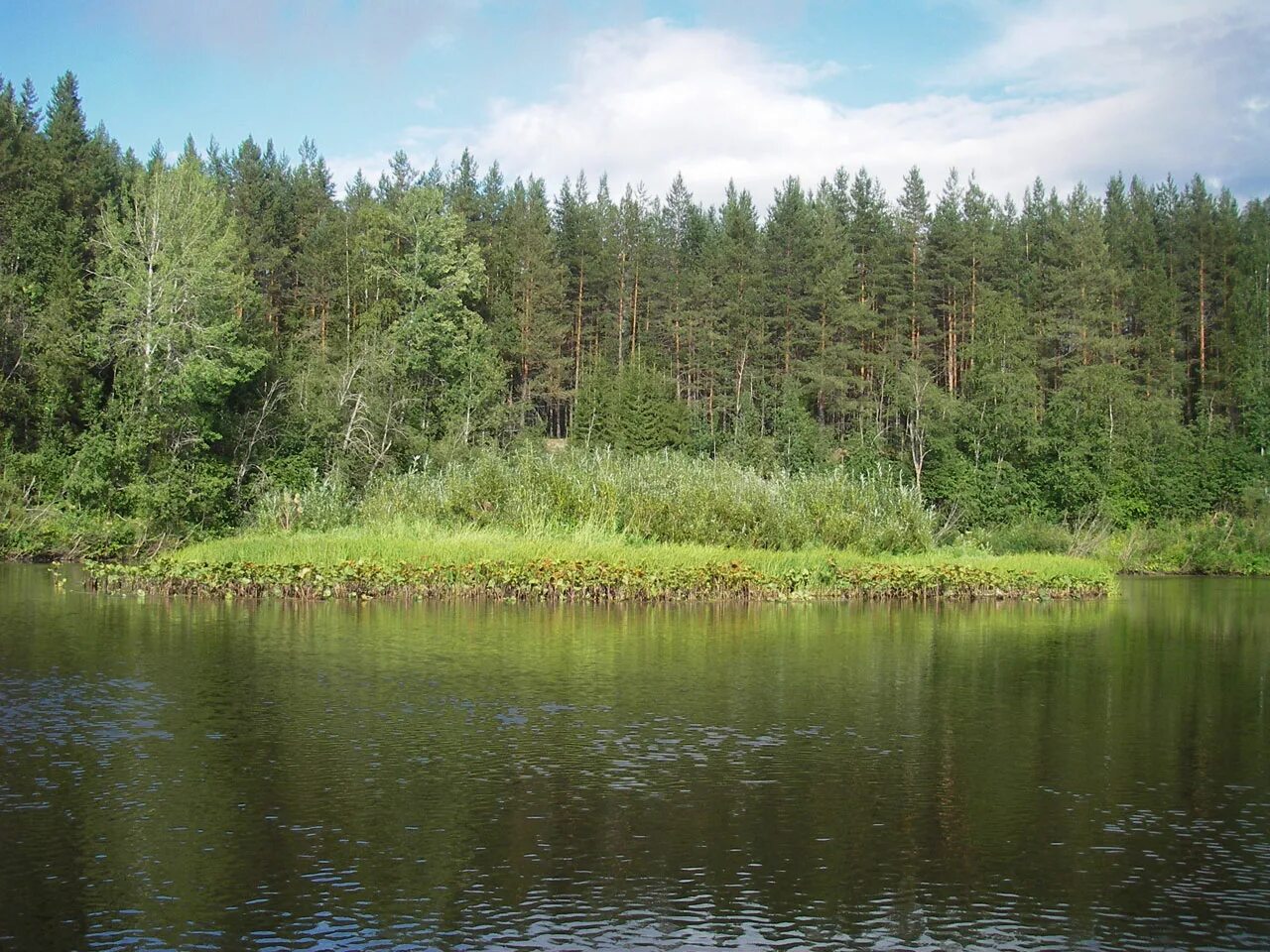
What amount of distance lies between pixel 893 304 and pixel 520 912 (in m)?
63.8

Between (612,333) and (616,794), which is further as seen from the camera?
(612,333)

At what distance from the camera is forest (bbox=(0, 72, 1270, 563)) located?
46.1 meters

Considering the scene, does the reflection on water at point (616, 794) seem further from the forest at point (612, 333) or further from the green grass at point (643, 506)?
the forest at point (612, 333)

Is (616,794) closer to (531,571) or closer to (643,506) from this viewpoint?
(531,571)

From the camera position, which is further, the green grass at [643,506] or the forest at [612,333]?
the forest at [612,333]

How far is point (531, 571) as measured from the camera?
29734mm

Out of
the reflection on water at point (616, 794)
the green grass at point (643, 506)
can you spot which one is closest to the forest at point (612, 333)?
the green grass at point (643, 506)

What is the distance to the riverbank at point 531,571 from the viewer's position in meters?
29.6

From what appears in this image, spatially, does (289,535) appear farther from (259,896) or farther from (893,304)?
(893,304)

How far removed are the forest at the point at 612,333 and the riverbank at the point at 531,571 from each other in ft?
35.6

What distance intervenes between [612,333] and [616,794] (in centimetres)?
6424

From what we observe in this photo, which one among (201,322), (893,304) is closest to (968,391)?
(893,304)

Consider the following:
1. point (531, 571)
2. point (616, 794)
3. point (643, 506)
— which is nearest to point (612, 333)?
point (643, 506)

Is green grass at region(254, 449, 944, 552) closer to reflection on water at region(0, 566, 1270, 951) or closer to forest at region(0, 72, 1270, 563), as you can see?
forest at region(0, 72, 1270, 563)
